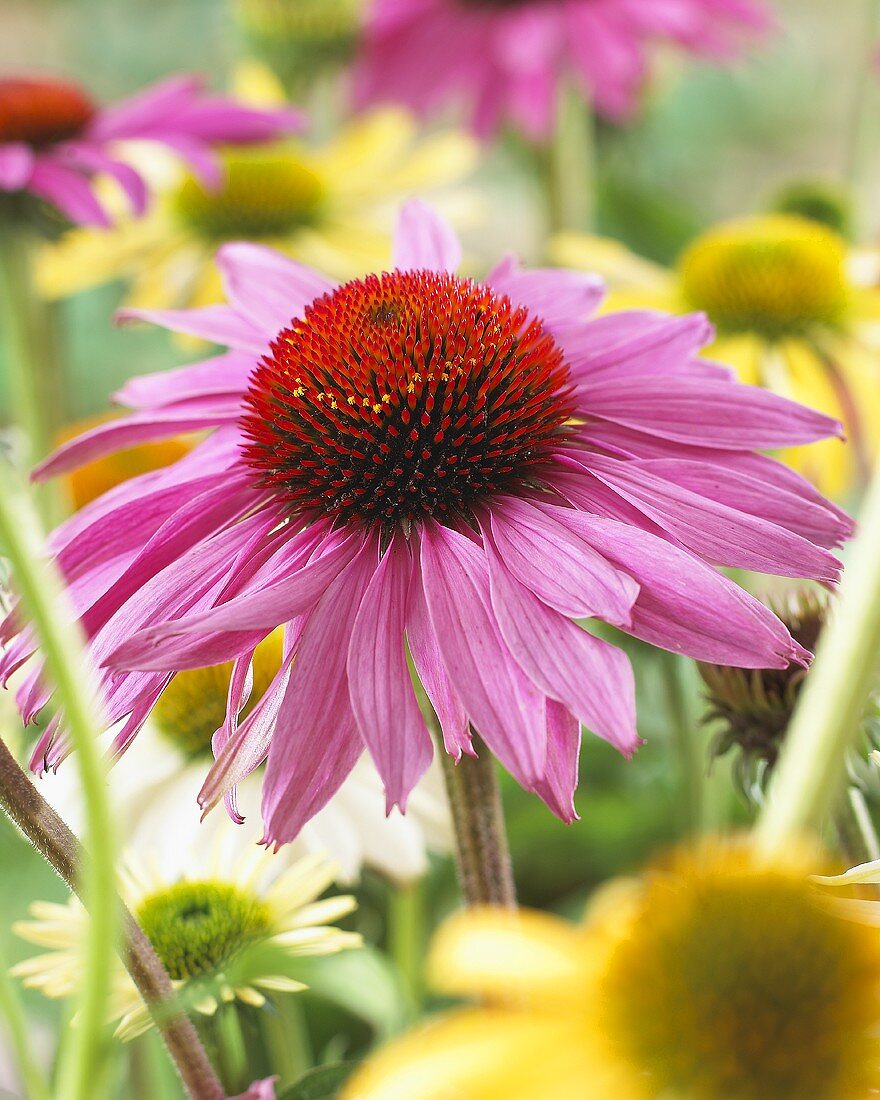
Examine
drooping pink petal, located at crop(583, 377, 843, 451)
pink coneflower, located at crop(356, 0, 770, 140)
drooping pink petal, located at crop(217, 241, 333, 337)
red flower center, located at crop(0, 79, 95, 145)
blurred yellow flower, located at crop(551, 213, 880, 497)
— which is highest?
pink coneflower, located at crop(356, 0, 770, 140)

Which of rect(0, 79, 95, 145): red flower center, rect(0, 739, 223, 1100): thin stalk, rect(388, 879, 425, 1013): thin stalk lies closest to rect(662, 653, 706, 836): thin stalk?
rect(388, 879, 425, 1013): thin stalk

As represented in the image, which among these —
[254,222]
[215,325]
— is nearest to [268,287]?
[215,325]

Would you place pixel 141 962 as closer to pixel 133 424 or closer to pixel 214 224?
pixel 133 424

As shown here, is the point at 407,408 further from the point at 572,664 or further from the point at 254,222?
the point at 254,222

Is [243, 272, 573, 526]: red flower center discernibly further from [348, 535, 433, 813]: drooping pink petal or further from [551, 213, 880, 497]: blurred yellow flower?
[551, 213, 880, 497]: blurred yellow flower

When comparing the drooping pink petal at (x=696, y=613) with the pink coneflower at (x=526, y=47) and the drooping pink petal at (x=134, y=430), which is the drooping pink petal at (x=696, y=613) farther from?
the pink coneflower at (x=526, y=47)

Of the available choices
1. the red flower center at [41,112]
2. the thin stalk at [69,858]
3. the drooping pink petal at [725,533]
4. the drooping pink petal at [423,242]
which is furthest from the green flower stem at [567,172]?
the thin stalk at [69,858]
